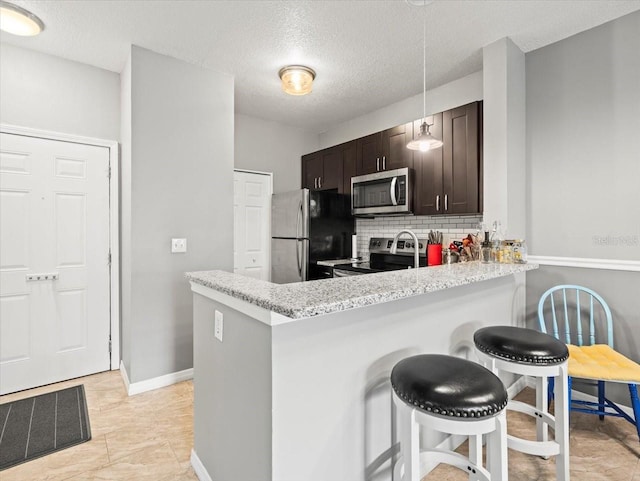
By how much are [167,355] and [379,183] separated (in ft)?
8.52

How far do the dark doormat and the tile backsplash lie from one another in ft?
10.4

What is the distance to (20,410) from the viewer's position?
2369 mm

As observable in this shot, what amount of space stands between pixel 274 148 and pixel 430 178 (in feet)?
7.35

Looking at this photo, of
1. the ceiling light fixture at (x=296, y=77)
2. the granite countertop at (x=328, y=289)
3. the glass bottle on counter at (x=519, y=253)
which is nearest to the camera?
the granite countertop at (x=328, y=289)

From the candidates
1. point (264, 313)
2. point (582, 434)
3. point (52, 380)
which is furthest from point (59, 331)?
point (582, 434)

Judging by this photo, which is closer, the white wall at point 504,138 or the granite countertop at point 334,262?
the white wall at point 504,138

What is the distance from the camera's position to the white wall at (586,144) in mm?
2246

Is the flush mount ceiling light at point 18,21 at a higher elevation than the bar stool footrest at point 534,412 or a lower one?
higher

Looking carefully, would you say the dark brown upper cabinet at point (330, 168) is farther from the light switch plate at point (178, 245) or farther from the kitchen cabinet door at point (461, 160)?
the light switch plate at point (178, 245)

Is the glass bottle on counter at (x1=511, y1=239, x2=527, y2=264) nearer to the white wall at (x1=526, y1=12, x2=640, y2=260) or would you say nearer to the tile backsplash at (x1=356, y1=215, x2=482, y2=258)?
the white wall at (x1=526, y1=12, x2=640, y2=260)

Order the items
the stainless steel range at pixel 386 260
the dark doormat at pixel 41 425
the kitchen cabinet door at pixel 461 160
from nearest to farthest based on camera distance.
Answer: the dark doormat at pixel 41 425
the kitchen cabinet door at pixel 461 160
the stainless steel range at pixel 386 260

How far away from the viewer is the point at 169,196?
9.19ft

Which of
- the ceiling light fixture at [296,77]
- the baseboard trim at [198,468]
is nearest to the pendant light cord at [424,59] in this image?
the ceiling light fixture at [296,77]

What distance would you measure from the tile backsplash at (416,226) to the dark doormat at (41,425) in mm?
3160
